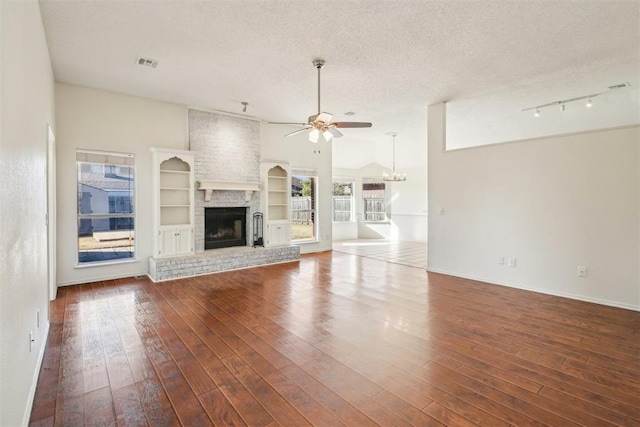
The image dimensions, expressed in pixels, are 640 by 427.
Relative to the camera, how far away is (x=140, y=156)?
5.77 meters

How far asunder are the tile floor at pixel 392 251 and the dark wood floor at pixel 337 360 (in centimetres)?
258

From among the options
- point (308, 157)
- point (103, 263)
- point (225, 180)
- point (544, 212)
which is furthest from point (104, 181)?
point (544, 212)

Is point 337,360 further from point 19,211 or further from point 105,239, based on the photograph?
point 105,239

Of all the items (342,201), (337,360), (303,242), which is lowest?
(337,360)

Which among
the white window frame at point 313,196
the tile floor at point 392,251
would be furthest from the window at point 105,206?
the tile floor at point 392,251

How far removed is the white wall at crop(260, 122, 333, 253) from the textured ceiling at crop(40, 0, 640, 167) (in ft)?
5.83

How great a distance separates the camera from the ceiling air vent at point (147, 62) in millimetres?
4250

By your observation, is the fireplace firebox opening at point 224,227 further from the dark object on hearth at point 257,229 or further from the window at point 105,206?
the window at point 105,206

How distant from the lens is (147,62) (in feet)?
14.2

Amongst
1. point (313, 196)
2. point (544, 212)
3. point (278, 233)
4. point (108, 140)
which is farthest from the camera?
point (313, 196)

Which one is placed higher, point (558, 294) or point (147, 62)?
point (147, 62)

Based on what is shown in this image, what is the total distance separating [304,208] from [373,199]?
407 cm

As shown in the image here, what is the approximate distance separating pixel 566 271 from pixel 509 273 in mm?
783

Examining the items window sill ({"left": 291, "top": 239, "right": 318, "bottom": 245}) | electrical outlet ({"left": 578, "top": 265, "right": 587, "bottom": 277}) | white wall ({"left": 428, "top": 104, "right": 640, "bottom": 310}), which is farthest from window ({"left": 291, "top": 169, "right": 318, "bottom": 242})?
electrical outlet ({"left": 578, "top": 265, "right": 587, "bottom": 277})
